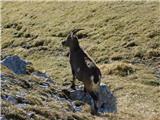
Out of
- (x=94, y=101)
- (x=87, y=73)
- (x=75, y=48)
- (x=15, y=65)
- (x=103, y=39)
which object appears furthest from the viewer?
(x=103, y=39)

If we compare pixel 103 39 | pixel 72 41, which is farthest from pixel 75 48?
pixel 103 39

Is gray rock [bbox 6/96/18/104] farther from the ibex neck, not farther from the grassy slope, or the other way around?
the grassy slope

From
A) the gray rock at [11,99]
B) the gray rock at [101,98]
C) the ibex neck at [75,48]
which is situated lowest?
the gray rock at [101,98]

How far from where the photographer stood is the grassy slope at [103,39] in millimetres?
28833

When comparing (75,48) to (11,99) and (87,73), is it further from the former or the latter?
(11,99)

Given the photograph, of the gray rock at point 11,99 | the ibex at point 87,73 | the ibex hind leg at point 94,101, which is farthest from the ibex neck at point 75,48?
the gray rock at point 11,99

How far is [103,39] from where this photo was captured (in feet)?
148

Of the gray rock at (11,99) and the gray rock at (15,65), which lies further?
the gray rock at (15,65)

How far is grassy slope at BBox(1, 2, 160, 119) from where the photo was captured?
2883 cm

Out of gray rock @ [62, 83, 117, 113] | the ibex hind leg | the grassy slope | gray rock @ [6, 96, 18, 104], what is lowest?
the grassy slope

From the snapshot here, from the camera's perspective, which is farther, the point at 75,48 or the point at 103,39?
the point at 103,39

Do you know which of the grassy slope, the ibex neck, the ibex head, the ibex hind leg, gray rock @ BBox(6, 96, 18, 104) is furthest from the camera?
the grassy slope

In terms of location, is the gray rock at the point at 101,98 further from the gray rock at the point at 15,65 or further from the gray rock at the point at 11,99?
the gray rock at the point at 11,99

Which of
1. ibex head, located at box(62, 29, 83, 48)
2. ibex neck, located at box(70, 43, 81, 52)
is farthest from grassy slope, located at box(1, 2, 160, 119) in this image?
ibex head, located at box(62, 29, 83, 48)
